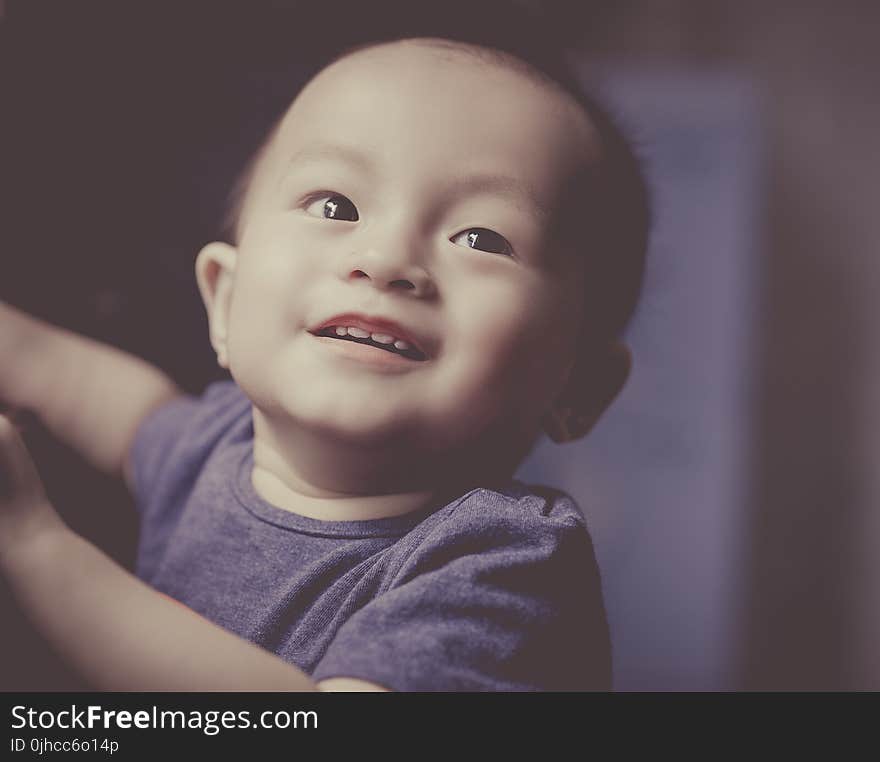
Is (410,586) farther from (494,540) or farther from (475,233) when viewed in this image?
(475,233)

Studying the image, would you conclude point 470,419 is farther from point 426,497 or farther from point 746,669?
point 746,669

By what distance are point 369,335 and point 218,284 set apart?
0.15m

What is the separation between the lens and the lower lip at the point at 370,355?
38cm

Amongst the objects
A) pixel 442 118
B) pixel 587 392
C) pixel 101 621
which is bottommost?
pixel 101 621

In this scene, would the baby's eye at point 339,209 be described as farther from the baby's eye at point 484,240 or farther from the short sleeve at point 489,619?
the short sleeve at point 489,619

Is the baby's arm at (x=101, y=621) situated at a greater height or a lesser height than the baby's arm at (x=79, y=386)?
lesser

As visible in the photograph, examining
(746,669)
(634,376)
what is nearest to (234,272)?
(634,376)

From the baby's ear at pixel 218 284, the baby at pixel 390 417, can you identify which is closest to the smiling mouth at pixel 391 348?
the baby at pixel 390 417

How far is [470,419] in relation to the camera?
0.40 m

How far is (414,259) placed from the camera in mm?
388

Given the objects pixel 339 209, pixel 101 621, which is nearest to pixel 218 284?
pixel 339 209

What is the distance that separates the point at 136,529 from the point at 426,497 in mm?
236

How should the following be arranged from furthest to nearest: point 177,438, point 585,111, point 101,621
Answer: point 177,438 → point 585,111 → point 101,621

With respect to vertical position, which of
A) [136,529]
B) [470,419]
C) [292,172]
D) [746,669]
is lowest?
[746,669]
